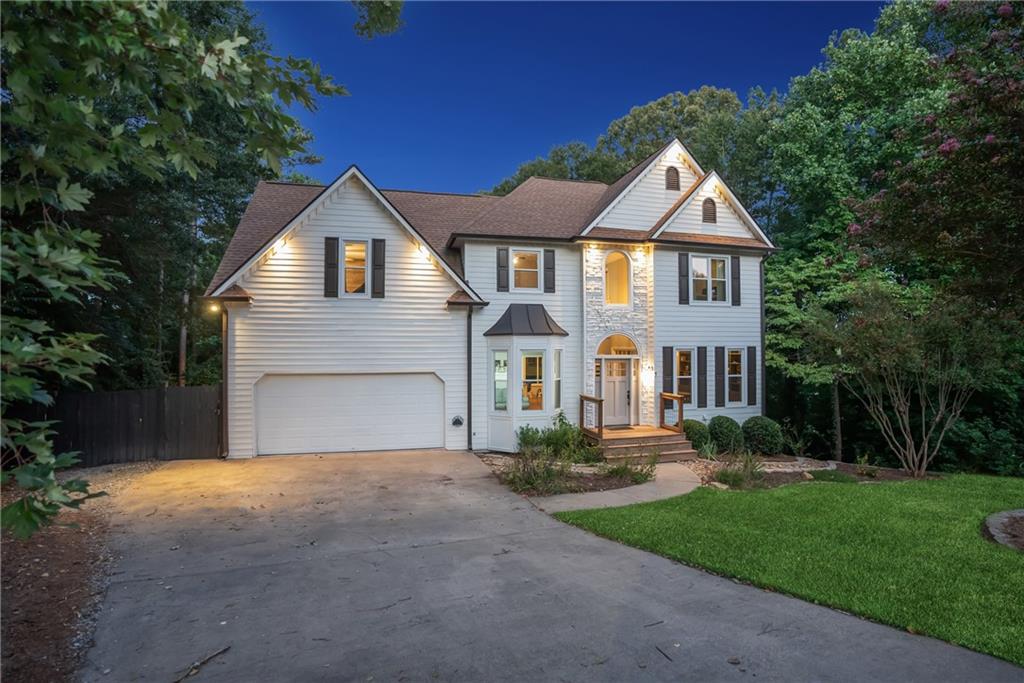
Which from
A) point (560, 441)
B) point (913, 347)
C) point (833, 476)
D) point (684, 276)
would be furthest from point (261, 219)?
point (913, 347)

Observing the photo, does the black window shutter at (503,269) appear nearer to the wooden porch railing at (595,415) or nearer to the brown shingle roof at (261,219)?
the wooden porch railing at (595,415)

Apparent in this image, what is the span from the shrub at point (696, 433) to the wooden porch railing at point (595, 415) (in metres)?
2.61

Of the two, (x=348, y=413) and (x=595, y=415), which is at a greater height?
(x=348, y=413)

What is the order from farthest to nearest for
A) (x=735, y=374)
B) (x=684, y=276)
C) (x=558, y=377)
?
(x=735, y=374), (x=684, y=276), (x=558, y=377)

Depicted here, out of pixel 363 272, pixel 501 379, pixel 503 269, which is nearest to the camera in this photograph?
pixel 363 272

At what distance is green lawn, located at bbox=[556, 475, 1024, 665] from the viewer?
4586 millimetres

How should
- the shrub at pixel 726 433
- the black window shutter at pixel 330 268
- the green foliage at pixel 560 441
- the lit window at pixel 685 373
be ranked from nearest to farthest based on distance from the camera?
the green foliage at pixel 560 441
the black window shutter at pixel 330 268
the shrub at pixel 726 433
the lit window at pixel 685 373

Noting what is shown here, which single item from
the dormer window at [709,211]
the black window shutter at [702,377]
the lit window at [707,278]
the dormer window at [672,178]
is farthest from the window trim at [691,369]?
the dormer window at [672,178]

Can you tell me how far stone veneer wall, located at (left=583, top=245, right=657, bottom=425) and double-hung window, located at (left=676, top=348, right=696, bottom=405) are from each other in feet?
2.97

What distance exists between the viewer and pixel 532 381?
13.4 m

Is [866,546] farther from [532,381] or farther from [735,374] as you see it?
[735,374]

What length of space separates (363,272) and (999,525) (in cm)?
1289

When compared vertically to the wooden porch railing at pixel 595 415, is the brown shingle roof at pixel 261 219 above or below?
above

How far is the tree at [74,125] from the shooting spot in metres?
2.27
